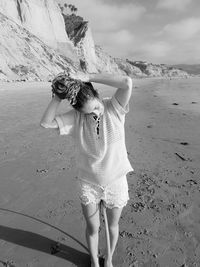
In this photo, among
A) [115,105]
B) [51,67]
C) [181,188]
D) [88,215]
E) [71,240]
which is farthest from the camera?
[51,67]

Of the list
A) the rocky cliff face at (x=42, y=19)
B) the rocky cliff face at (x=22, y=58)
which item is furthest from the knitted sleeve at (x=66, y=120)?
the rocky cliff face at (x=42, y=19)

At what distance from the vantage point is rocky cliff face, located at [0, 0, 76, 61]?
54.8 meters

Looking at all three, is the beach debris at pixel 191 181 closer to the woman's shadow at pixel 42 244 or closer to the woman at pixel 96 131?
the woman's shadow at pixel 42 244

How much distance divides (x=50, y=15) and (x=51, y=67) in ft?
90.0

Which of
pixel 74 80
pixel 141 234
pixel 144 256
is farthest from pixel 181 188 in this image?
pixel 74 80

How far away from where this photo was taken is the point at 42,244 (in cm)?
380

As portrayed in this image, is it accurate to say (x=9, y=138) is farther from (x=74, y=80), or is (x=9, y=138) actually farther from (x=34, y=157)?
(x=74, y=80)

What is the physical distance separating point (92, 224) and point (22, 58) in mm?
39922

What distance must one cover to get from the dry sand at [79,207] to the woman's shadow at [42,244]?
0.04 feet

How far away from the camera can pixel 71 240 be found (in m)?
3.86

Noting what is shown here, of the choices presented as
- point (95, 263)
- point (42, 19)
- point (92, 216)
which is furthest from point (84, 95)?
point (42, 19)

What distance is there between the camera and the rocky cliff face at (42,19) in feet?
180

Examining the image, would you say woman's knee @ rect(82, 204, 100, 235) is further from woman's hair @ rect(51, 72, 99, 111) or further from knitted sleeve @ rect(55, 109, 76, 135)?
woman's hair @ rect(51, 72, 99, 111)

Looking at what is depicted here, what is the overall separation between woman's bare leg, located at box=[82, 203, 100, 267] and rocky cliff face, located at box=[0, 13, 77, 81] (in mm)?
30419
